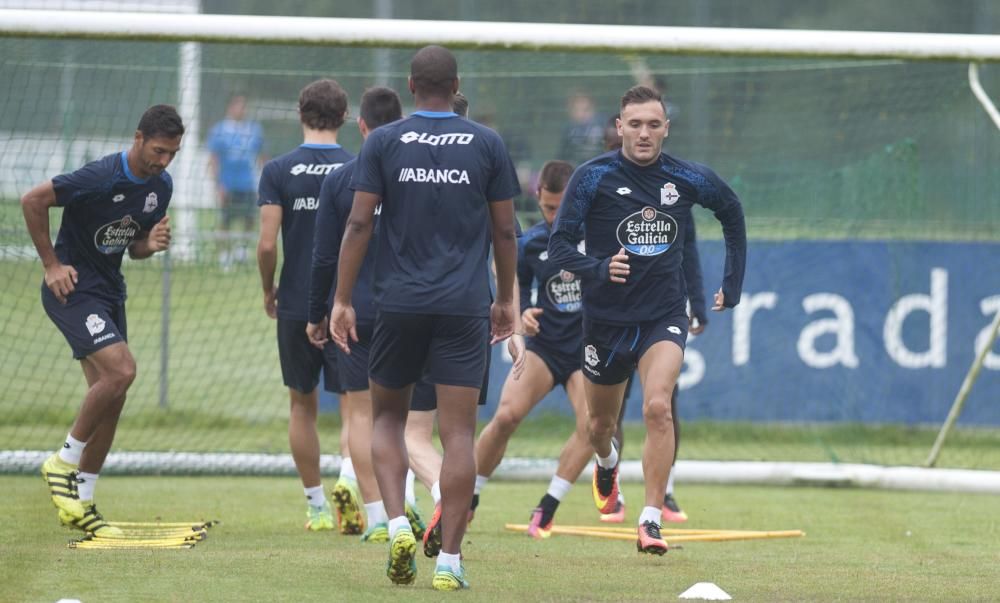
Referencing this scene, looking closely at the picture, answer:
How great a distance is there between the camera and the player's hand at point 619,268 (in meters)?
7.14

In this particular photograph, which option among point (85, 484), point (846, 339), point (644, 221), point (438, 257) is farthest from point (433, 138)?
point (846, 339)

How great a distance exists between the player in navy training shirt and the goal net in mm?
3832

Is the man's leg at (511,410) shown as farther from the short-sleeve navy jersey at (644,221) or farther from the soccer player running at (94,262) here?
the soccer player running at (94,262)

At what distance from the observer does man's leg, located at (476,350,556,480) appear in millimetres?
8523

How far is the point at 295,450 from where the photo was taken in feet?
27.6

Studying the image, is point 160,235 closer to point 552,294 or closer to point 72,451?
A: point 72,451

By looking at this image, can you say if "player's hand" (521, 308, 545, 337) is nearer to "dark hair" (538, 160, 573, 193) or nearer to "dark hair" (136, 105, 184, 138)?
"dark hair" (538, 160, 573, 193)

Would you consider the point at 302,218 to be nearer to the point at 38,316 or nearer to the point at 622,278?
the point at 622,278

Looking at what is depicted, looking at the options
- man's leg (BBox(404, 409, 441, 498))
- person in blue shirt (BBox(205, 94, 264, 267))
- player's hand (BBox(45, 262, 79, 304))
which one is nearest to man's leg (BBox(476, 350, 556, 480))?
man's leg (BBox(404, 409, 441, 498))

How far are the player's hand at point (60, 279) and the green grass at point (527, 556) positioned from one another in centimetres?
127

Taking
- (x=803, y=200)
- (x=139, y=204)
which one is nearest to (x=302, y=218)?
(x=139, y=204)

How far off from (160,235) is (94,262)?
37cm

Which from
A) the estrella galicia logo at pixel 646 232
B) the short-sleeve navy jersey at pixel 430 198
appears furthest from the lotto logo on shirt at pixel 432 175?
the estrella galicia logo at pixel 646 232

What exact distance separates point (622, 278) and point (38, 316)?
20.6 ft
